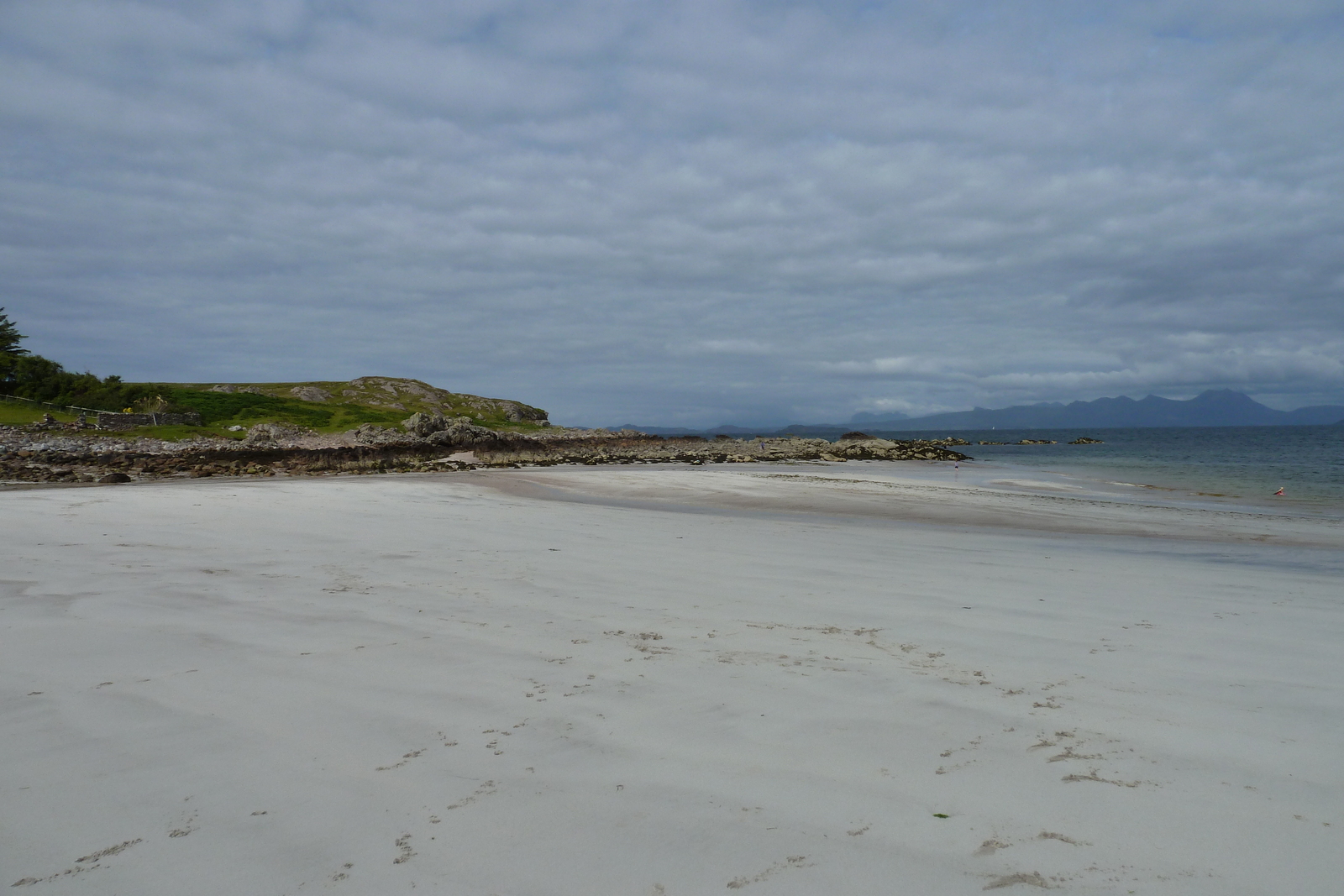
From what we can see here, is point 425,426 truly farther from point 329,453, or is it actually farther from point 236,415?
point 236,415

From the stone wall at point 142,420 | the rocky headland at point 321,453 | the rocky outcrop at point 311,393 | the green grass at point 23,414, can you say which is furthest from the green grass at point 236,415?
the rocky outcrop at point 311,393

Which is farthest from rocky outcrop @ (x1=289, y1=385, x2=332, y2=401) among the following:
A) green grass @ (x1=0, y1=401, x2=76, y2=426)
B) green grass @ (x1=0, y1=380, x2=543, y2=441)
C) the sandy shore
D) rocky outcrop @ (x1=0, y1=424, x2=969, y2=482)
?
the sandy shore

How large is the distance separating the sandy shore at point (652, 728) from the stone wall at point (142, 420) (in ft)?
141

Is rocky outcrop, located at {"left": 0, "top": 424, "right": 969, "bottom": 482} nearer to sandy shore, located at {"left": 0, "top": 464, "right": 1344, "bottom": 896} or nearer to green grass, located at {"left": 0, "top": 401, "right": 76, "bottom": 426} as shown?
green grass, located at {"left": 0, "top": 401, "right": 76, "bottom": 426}

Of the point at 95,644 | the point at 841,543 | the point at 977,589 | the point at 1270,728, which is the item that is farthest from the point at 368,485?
the point at 1270,728

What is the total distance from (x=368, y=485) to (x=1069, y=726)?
18.3 meters

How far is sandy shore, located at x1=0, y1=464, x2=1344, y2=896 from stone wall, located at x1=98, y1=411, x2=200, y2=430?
43.1 meters

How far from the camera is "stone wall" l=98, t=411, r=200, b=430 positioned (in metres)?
41.2

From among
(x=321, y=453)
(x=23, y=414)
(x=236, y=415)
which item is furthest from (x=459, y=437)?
(x=236, y=415)

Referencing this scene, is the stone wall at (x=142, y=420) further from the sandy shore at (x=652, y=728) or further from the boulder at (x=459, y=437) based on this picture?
the sandy shore at (x=652, y=728)

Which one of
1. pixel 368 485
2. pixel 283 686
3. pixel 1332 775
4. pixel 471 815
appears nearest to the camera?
pixel 471 815

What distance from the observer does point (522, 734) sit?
3.22 metres

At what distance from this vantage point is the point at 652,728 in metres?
3.32

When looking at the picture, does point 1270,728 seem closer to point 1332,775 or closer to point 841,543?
point 1332,775
